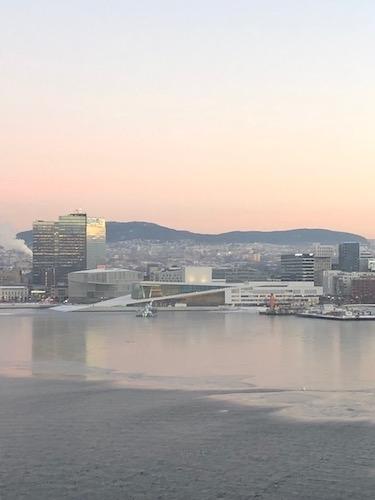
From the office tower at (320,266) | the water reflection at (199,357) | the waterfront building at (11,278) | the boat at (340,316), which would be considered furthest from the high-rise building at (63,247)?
the water reflection at (199,357)

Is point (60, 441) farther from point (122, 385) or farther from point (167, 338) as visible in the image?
point (167, 338)

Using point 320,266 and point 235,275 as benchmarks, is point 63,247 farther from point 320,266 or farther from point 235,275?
point 320,266

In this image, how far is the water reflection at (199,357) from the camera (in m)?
7.77

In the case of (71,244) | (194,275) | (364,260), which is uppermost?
(71,244)

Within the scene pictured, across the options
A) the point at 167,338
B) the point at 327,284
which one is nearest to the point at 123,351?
the point at 167,338

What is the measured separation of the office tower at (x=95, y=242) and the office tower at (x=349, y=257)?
17213 mm

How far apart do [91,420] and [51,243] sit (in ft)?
148

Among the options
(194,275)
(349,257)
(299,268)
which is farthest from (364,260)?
(194,275)

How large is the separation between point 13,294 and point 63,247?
9.26m

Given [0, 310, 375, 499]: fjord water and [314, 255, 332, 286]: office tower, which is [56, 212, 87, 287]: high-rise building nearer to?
[314, 255, 332, 286]: office tower

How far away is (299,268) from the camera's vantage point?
144 feet

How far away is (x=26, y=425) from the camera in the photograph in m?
5.30

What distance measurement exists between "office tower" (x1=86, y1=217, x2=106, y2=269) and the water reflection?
3646cm

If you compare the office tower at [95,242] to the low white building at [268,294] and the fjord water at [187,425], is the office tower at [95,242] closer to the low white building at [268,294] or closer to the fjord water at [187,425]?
the low white building at [268,294]
